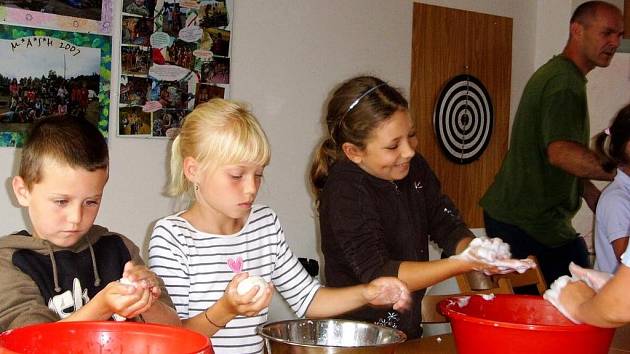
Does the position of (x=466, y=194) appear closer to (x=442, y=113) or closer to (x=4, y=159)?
(x=442, y=113)

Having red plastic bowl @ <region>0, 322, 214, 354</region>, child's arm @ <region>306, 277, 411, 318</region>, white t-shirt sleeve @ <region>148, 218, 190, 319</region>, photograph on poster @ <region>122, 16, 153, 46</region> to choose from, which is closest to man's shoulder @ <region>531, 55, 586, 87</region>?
photograph on poster @ <region>122, 16, 153, 46</region>

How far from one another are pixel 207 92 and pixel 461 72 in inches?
57.3

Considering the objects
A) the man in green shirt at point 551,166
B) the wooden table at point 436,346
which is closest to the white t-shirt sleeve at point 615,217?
the man in green shirt at point 551,166

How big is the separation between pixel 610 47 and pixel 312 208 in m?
1.30

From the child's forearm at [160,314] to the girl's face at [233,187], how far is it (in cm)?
25

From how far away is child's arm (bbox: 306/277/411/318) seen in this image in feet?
5.30

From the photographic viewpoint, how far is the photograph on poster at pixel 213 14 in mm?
2982

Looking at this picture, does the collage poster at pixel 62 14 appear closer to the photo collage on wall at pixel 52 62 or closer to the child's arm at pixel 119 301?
the photo collage on wall at pixel 52 62

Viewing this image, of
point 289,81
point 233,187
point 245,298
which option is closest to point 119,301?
point 245,298

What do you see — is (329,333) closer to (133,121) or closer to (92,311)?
(92,311)

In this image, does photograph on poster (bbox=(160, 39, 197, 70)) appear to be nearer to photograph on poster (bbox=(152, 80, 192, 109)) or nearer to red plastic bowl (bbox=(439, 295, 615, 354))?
photograph on poster (bbox=(152, 80, 192, 109))

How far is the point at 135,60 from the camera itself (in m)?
2.79

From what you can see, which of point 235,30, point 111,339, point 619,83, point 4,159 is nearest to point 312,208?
point 235,30

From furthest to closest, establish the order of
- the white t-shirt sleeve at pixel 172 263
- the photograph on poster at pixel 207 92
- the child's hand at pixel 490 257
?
1. the photograph on poster at pixel 207 92
2. the child's hand at pixel 490 257
3. the white t-shirt sleeve at pixel 172 263
